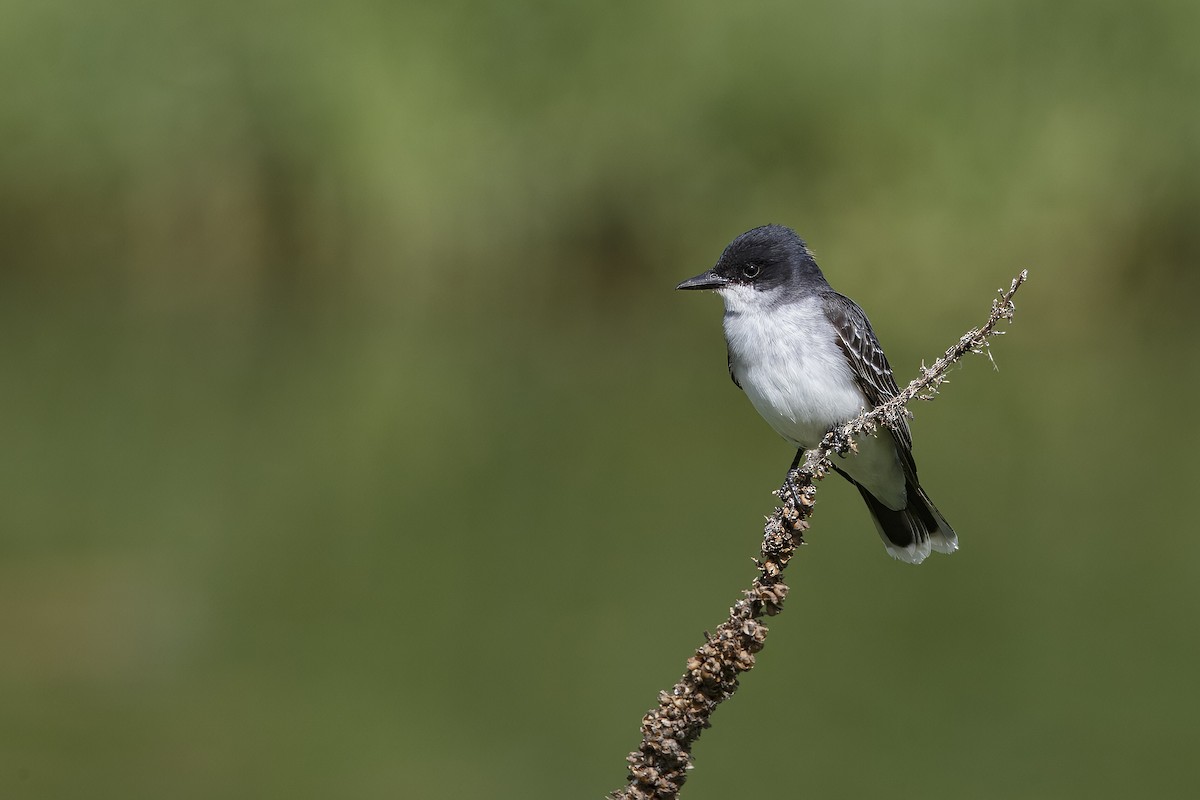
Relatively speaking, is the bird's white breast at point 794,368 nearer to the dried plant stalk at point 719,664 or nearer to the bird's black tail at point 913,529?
the bird's black tail at point 913,529

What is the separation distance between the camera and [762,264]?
6543 mm

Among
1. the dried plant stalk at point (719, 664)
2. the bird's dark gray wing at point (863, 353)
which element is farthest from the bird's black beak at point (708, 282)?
the dried plant stalk at point (719, 664)

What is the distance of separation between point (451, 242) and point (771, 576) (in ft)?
53.7

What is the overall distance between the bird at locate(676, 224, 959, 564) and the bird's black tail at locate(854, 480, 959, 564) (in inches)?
0.8

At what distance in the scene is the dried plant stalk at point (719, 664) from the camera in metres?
3.79

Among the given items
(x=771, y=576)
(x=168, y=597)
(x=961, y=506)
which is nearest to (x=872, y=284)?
(x=961, y=506)

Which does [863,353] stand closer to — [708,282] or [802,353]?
[802,353]

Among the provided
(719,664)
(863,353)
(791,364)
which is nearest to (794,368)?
(791,364)

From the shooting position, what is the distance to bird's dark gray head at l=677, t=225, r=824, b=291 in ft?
21.4

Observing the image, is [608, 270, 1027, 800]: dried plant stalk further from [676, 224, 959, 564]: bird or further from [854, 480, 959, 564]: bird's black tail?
[854, 480, 959, 564]: bird's black tail

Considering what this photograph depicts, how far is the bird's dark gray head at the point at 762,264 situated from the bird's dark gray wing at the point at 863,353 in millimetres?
152

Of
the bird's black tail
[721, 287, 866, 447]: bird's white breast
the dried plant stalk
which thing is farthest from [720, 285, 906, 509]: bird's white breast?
the dried plant stalk

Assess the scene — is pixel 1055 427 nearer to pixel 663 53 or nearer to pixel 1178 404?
pixel 1178 404

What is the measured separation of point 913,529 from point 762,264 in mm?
1249
